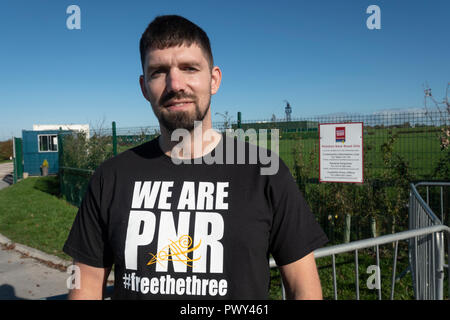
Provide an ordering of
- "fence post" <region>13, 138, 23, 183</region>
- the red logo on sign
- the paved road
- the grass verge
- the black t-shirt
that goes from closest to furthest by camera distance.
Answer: the black t-shirt
the paved road
the red logo on sign
the grass verge
"fence post" <region>13, 138, 23, 183</region>

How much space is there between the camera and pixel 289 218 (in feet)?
4.89

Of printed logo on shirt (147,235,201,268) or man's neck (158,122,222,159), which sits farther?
man's neck (158,122,222,159)

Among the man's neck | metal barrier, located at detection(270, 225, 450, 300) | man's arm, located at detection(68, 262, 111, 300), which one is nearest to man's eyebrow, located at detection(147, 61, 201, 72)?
the man's neck

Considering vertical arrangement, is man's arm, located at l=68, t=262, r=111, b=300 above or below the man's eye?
below

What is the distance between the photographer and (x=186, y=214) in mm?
1540

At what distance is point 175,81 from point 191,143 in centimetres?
29

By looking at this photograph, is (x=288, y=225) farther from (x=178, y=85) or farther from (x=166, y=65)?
(x=166, y=65)

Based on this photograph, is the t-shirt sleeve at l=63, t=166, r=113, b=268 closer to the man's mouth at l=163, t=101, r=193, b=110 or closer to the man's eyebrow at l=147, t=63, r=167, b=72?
the man's mouth at l=163, t=101, r=193, b=110

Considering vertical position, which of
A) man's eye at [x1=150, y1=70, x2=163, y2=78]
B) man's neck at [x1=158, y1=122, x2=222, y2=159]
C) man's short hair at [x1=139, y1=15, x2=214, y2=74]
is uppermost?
man's short hair at [x1=139, y1=15, x2=214, y2=74]

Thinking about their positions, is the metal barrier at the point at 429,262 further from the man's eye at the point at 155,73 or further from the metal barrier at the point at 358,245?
the man's eye at the point at 155,73

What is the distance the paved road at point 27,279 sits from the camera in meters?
4.90

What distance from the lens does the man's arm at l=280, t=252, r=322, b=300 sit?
1490mm

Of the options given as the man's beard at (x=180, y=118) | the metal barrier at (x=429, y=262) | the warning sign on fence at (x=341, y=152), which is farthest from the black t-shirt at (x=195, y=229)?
the warning sign on fence at (x=341, y=152)
